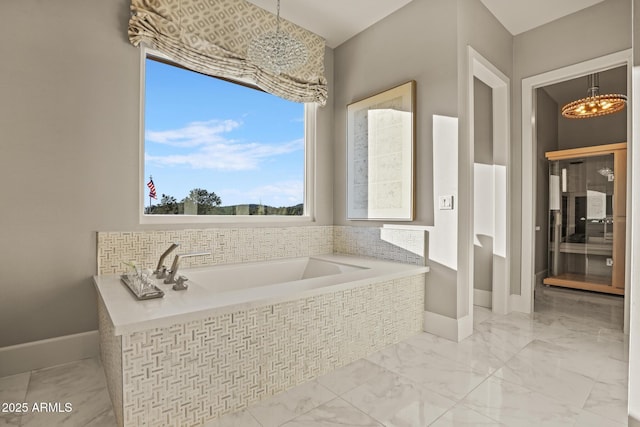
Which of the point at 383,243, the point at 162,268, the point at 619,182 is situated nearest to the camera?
the point at 162,268

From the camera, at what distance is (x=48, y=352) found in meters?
1.92

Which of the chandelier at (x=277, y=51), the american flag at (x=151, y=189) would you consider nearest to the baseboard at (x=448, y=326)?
the chandelier at (x=277, y=51)

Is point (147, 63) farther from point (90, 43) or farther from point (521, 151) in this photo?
point (521, 151)

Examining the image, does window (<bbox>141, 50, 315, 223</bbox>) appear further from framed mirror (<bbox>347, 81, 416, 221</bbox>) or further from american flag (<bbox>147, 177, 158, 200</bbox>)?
→ framed mirror (<bbox>347, 81, 416, 221</bbox>)

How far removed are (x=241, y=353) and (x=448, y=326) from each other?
1583 mm

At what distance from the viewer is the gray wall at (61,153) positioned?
6.05 ft

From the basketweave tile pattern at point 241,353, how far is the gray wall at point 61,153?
114 centimetres

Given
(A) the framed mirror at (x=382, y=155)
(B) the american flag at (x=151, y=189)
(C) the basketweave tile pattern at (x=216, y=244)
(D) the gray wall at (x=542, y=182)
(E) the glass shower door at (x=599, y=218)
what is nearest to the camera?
(C) the basketweave tile pattern at (x=216, y=244)

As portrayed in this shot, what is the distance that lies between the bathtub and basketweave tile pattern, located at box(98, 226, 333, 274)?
171mm

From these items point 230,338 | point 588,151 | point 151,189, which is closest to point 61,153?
point 151,189

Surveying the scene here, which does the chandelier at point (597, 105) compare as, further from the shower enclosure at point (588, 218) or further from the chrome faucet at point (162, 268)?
the chrome faucet at point (162, 268)

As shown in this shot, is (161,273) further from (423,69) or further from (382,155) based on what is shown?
(423,69)

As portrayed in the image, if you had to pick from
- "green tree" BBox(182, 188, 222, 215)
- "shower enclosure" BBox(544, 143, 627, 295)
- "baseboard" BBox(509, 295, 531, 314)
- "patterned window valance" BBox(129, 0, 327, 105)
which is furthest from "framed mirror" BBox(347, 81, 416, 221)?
"shower enclosure" BBox(544, 143, 627, 295)

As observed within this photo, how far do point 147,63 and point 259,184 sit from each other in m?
1.27
